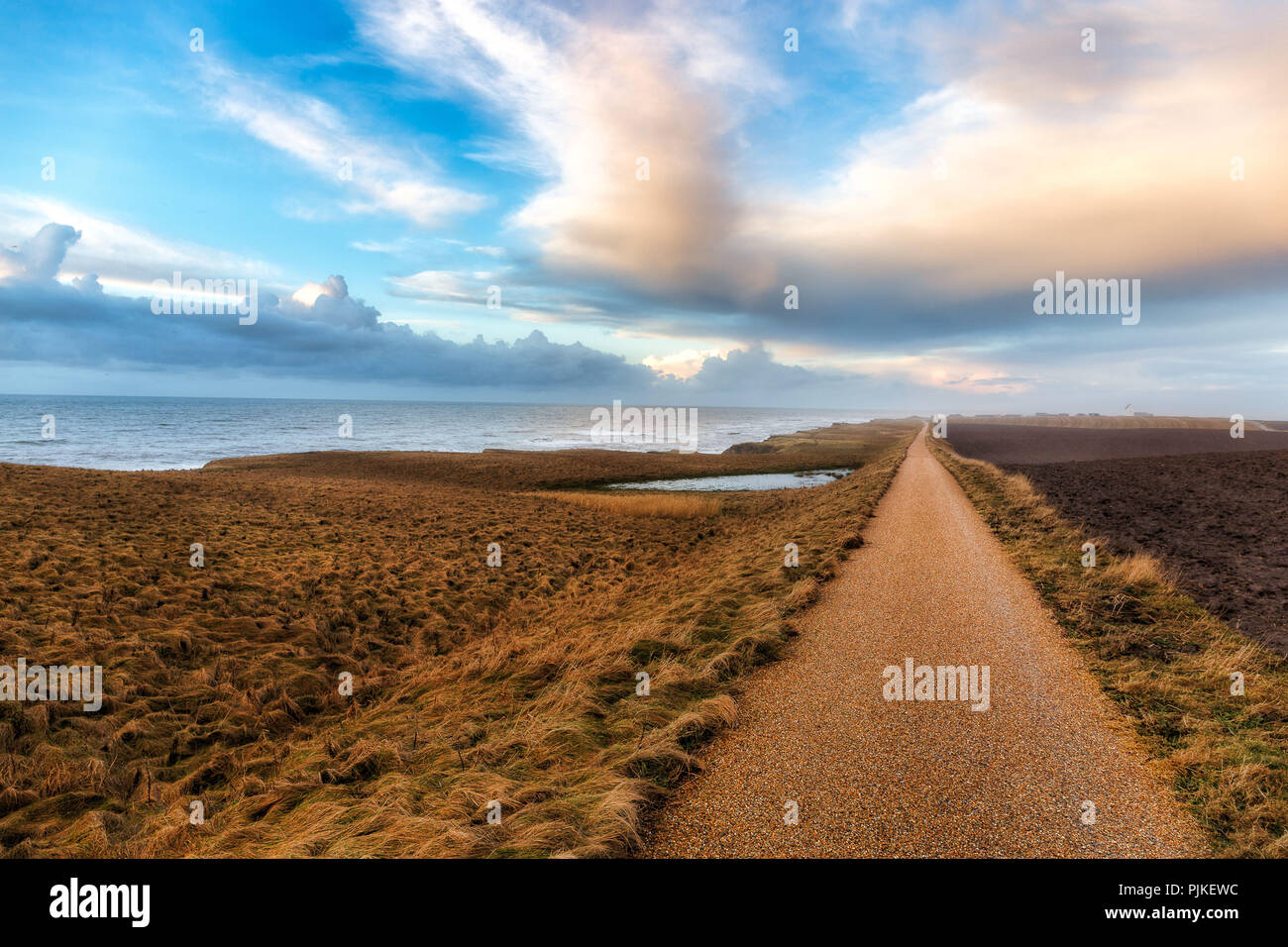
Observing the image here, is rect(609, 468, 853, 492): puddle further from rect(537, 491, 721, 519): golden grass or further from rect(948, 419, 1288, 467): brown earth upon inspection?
rect(948, 419, 1288, 467): brown earth

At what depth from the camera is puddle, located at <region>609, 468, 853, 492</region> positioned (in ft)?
137

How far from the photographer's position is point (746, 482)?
4466 cm

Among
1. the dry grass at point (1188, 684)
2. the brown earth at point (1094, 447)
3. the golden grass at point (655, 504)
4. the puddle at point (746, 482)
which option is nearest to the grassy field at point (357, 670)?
the dry grass at point (1188, 684)

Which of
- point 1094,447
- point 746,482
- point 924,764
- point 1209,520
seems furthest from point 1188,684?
point 1094,447

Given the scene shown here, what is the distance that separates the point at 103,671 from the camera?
341 inches

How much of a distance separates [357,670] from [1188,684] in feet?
44.6

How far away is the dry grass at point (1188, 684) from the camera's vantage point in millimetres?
4602

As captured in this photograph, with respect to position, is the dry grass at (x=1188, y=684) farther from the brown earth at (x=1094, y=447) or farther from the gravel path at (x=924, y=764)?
the brown earth at (x=1094, y=447)

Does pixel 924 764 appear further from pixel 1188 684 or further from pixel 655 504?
pixel 655 504

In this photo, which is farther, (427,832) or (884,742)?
(884,742)

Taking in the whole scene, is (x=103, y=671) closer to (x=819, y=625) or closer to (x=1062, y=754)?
(x=819, y=625)

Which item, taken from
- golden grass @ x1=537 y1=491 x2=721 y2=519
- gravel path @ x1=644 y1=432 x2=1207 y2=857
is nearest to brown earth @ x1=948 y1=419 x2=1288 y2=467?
golden grass @ x1=537 y1=491 x2=721 y2=519
